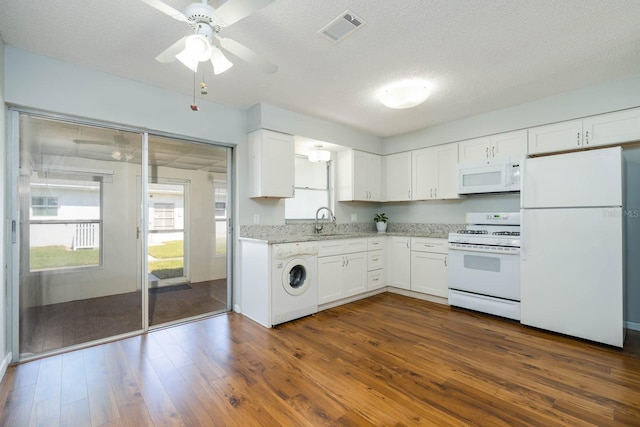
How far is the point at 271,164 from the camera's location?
356 centimetres

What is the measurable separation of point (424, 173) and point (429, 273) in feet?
4.94

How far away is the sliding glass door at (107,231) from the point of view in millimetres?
2502

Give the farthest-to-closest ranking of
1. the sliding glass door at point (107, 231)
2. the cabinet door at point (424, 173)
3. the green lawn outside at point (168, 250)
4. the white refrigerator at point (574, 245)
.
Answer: the cabinet door at point (424, 173) → the green lawn outside at point (168, 250) → the white refrigerator at point (574, 245) → the sliding glass door at point (107, 231)

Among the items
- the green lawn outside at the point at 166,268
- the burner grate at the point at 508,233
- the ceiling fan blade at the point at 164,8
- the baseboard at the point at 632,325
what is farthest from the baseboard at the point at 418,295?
the ceiling fan blade at the point at 164,8

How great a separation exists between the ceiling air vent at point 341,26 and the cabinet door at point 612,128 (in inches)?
109

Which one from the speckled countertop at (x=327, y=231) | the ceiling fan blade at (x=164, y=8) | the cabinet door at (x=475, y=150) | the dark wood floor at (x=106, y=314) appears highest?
the ceiling fan blade at (x=164, y=8)

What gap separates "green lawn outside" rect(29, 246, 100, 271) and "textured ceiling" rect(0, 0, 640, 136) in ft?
5.42

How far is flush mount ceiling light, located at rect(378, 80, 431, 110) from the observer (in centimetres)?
286

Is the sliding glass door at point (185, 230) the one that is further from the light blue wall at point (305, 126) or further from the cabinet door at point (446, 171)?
the cabinet door at point (446, 171)

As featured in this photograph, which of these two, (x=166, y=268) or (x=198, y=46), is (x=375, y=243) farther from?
(x=198, y=46)

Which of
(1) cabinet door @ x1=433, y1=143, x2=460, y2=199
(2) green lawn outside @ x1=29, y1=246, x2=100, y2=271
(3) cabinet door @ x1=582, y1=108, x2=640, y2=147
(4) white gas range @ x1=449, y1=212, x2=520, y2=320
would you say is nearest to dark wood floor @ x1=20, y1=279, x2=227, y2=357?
(2) green lawn outside @ x1=29, y1=246, x2=100, y2=271

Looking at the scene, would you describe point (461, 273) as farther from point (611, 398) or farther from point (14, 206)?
point (14, 206)

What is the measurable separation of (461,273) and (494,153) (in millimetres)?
→ 1591

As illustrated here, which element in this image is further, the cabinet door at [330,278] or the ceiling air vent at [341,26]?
the cabinet door at [330,278]
